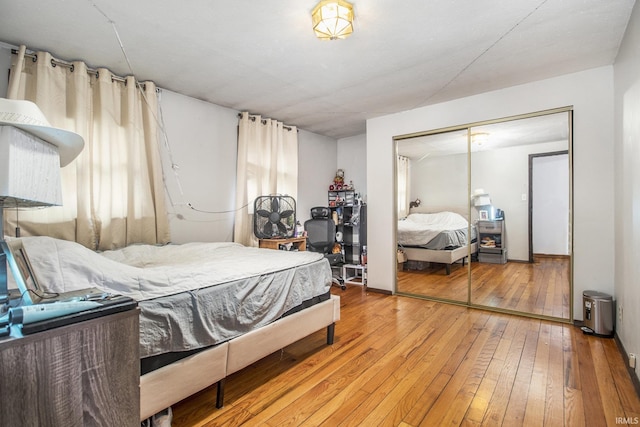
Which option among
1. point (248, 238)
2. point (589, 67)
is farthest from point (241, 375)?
point (589, 67)

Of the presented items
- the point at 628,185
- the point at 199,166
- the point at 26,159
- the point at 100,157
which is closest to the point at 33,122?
the point at 26,159

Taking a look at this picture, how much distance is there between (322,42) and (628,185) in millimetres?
2396

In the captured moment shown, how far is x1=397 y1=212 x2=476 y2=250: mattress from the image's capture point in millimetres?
3682

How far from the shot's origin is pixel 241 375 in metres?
2.03

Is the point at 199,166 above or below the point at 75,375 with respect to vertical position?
above

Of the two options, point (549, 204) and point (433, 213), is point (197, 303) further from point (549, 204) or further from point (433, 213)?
point (549, 204)

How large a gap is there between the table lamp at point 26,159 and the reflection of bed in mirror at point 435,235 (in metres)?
3.64

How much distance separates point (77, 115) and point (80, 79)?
12.2 inches

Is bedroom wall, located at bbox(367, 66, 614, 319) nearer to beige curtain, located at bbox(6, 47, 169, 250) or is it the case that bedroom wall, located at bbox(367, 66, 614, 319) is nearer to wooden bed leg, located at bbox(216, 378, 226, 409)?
wooden bed leg, located at bbox(216, 378, 226, 409)

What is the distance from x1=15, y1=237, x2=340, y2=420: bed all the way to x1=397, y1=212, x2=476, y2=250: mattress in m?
1.99

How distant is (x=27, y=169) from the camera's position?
76cm

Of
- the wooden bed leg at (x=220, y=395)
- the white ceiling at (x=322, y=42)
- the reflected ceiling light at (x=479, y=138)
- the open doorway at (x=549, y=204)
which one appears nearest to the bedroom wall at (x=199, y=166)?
the white ceiling at (x=322, y=42)

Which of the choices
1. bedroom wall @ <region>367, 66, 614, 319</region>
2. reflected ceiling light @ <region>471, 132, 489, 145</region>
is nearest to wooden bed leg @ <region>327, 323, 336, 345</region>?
bedroom wall @ <region>367, 66, 614, 319</region>

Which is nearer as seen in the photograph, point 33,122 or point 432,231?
point 33,122
